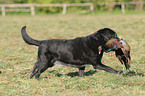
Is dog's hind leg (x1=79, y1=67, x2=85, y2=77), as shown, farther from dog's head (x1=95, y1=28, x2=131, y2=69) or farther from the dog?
dog's head (x1=95, y1=28, x2=131, y2=69)

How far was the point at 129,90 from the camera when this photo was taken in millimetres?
4410

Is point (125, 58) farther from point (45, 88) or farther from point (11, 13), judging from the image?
point (11, 13)

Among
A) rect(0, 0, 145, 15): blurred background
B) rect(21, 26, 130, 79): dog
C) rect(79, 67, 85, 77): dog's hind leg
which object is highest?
rect(21, 26, 130, 79): dog

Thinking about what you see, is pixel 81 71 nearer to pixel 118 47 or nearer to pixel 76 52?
pixel 76 52

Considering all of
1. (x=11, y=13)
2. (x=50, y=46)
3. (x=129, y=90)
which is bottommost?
(x=11, y=13)

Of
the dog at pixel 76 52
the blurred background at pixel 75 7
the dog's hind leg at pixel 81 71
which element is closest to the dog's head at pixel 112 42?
the dog at pixel 76 52

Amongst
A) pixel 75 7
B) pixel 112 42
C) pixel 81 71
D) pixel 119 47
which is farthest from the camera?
pixel 75 7

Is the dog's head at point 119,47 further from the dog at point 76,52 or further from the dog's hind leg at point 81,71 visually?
the dog's hind leg at point 81,71

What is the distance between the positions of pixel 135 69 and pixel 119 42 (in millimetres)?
1058

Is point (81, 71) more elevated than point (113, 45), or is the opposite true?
point (113, 45)

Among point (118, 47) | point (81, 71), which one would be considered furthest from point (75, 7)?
point (118, 47)

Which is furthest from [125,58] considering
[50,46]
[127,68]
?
[50,46]

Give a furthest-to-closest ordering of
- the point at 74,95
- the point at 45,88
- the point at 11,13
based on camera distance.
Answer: the point at 11,13
the point at 45,88
the point at 74,95

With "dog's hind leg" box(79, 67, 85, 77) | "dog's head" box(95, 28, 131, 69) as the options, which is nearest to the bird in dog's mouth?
"dog's head" box(95, 28, 131, 69)
